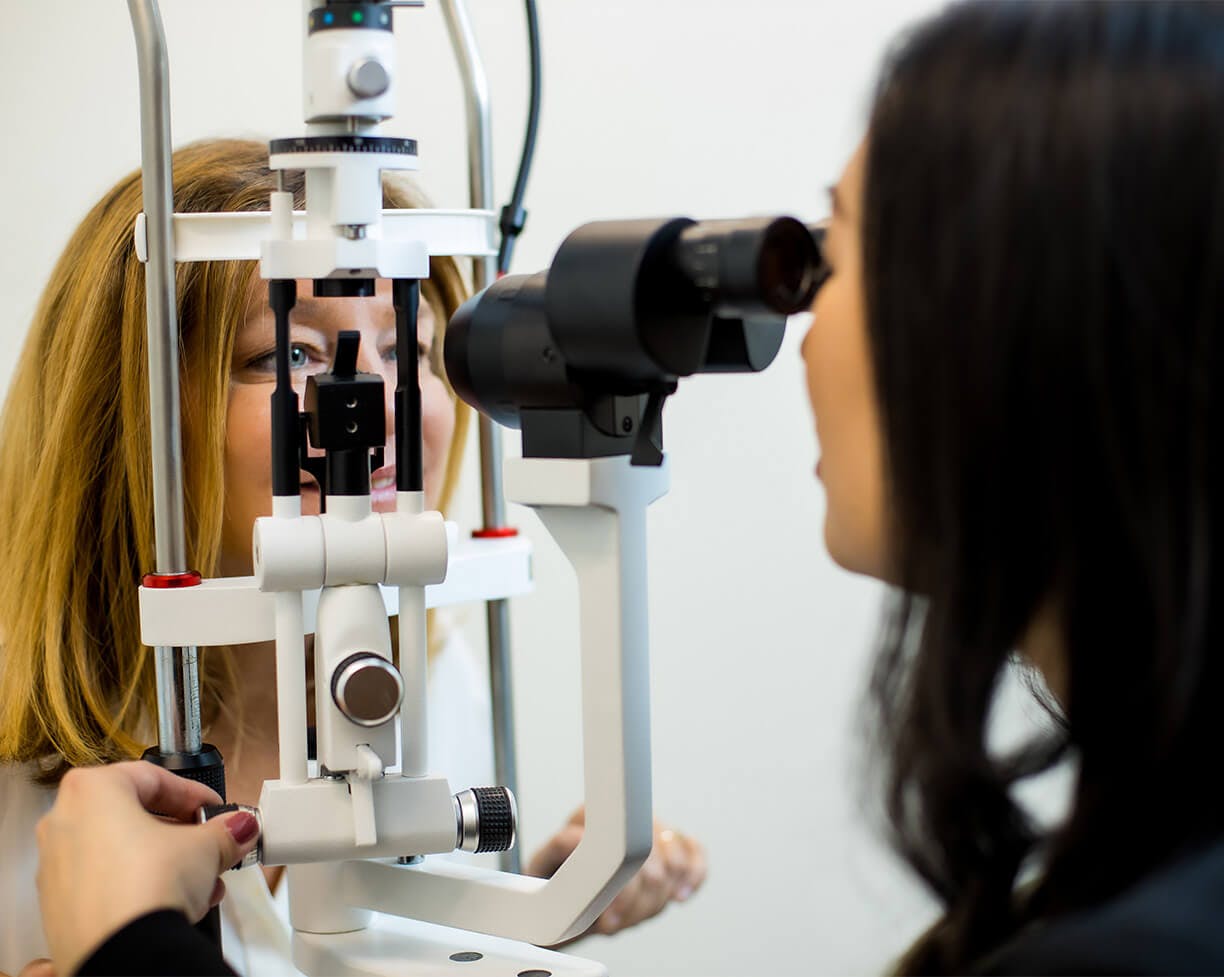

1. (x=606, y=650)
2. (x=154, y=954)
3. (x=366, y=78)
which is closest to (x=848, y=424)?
(x=606, y=650)

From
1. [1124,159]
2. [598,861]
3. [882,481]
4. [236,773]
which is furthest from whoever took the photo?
[236,773]

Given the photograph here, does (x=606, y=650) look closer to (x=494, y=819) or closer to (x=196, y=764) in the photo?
(x=494, y=819)

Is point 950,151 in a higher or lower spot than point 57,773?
higher

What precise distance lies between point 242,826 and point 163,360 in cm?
27

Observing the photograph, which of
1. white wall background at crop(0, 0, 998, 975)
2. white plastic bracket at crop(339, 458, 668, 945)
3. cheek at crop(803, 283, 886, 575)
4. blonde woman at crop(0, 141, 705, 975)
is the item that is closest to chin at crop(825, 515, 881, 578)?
cheek at crop(803, 283, 886, 575)

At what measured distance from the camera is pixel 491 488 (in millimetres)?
1105

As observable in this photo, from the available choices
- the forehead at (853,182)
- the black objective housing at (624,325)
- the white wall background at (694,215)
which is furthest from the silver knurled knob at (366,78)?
the white wall background at (694,215)

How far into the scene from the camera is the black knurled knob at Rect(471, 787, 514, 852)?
2.55ft

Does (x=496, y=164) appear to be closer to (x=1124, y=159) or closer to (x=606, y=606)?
(x=606, y=606)

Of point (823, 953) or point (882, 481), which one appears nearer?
point (882, 481)

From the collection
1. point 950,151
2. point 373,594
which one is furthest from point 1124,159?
point 373,594

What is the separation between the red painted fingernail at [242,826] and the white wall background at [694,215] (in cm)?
99

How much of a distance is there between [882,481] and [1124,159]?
0.18 meters

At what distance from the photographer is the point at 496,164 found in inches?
70.3
